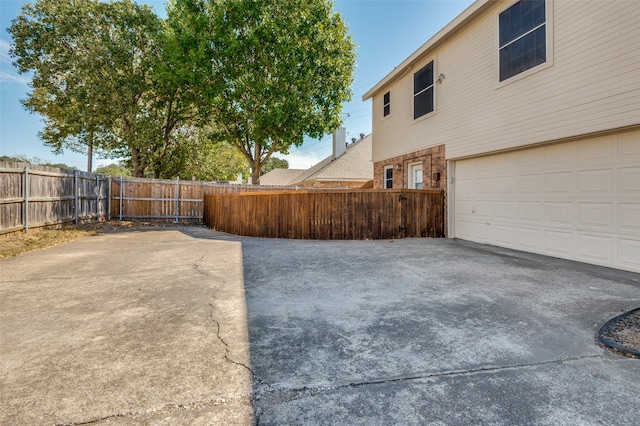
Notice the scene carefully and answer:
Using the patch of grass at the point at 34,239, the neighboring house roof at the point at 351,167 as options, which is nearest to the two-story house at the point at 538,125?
the patch of grass at the point at 34,239

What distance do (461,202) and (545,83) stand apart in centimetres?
323

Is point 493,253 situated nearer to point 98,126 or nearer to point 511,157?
A: point 511,157

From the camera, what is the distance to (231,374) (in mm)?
1894

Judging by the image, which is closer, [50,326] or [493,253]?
[50,326]

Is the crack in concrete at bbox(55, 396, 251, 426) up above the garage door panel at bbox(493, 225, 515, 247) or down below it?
below

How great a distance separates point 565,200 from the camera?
223 inches

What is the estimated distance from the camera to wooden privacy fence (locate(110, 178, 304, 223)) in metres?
12.5

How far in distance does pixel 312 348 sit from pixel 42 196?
9.04m

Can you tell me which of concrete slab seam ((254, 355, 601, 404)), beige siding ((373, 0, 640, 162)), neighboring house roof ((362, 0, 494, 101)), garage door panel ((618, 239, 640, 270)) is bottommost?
concrete slab seam ((254, 355, 601, 404))

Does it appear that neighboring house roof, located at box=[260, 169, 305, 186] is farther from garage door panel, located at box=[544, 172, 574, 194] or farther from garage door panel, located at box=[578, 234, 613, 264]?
garage door panel, located at box=[578, 234, 613, 264]

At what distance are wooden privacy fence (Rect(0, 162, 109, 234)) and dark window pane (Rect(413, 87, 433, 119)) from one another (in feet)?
33.4

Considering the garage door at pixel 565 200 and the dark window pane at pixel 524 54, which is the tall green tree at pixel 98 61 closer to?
the dark window pane at pixel 524 54

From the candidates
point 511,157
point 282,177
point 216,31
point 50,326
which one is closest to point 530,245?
point 511,157

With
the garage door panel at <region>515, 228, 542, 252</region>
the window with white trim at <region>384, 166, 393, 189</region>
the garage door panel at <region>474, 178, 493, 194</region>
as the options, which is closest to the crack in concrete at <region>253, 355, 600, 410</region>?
the garage door panel at <region>515, 228, 542, 252</region>
